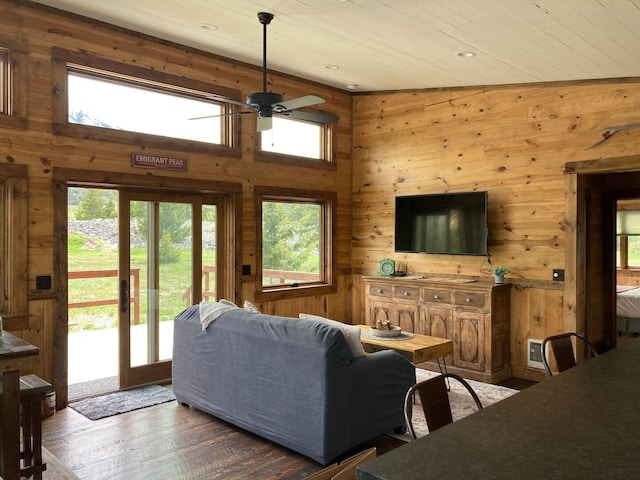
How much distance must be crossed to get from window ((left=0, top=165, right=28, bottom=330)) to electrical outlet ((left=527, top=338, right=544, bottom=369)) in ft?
15.8

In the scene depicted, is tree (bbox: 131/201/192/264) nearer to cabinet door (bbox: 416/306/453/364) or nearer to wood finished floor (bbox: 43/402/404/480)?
wood finished floor (bbox: 43/402/404/480)

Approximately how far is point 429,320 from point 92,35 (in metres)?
4.41

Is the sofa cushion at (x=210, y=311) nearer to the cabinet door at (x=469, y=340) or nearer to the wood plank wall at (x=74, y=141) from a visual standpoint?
the wood plank wall at (x=74, y=141)

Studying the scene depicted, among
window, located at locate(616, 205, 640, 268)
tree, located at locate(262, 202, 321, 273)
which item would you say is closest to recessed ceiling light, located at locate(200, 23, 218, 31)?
tree, located at locate(262, 202, 321, 273)

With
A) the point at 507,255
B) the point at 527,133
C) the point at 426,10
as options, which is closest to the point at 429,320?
the point at 507,255

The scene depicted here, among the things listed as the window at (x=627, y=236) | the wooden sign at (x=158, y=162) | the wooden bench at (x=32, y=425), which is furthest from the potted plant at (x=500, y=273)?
the wooden bench at (x=32, y=425)

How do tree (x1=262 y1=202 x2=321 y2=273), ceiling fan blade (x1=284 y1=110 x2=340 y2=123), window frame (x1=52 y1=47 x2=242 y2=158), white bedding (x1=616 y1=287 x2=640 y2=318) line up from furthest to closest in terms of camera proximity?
white bedding (x1=616 y1=287 x2=640 y2=318), tree (x1=262 y1=202 x2=321 y2=273), window frame (x1=52 y1=47 x2=242 y2=158), ceiling fan blade (x1=284 y1=110 x2=340 y2=123)

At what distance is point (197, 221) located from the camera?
18.4ft

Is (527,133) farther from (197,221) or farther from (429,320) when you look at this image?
(197,221)

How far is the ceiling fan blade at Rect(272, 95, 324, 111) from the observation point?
4.02 m

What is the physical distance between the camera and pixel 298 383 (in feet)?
11.5

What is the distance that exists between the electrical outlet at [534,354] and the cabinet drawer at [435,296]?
3.08ft

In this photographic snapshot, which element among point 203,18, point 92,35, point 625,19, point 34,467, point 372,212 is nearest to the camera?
point 34,467

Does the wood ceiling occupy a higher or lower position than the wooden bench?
higher
